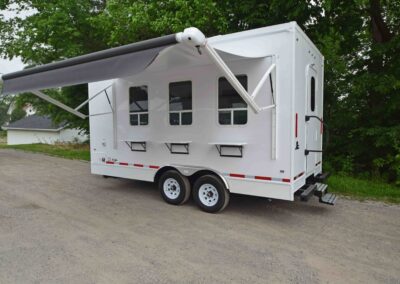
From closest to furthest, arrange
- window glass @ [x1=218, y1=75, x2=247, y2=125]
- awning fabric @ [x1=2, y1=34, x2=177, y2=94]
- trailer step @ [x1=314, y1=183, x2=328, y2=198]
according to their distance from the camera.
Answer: awning fabric @ [x1=2, y1=34, x2=177, y2=94]
window glass @ [x1=218, y1=75, x2=247, y2=125]
trailer step @ [x1=314, y1=183, x2=328, y2=198]

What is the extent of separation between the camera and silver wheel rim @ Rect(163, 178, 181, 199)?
19.0ft

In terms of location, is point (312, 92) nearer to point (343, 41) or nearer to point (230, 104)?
point (230, 104)

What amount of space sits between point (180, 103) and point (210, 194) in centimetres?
167

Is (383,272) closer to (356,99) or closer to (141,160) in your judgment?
(141,160)

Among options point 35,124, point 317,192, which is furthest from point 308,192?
point 35,124

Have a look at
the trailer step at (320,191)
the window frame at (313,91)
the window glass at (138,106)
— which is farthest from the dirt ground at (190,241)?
the window frame at (313,91)

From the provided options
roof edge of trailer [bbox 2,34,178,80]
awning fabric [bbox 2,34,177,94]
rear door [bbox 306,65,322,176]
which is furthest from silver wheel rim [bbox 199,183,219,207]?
roof edge of trailer [bbox 2,34,178,80]

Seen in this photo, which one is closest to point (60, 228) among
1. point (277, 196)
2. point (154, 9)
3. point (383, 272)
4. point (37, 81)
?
point (37, 81)

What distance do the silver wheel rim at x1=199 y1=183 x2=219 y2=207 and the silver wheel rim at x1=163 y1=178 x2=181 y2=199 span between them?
1.77 feet

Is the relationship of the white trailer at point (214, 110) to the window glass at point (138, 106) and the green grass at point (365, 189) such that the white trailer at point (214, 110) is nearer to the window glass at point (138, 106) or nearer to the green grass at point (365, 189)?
the window glass at point (138, 106)

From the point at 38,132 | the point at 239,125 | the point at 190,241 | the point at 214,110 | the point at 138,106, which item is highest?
the point at 138,106

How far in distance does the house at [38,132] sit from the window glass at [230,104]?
23313mm

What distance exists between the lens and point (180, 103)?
18.5ft

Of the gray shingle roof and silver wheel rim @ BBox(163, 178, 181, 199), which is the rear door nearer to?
silver wheel rim @ BBox(163, 178, 181, 199)
